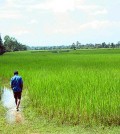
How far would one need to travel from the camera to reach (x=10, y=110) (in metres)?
10.8

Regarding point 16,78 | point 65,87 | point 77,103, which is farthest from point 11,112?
point 77,103

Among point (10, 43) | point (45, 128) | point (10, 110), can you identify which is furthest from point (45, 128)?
point (10, 43)

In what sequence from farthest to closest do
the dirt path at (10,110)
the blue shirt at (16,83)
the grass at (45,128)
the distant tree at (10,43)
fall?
the distant tree at (10,43) → the blue shirt at (16,83) → the dirt path at (10,110) → the grass at (45,128)

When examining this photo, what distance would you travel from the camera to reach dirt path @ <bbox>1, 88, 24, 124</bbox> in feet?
30.9

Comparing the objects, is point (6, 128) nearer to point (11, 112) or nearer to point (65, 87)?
point (11, 112)

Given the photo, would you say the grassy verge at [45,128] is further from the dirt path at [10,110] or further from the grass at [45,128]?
the dirt path at [10,110]

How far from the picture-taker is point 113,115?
827 centimetres

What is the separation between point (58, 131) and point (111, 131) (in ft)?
3.62

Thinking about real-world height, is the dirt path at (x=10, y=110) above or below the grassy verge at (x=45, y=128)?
below

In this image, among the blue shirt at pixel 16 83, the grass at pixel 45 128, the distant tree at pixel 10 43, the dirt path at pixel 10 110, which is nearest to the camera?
the grass at pixel 45 128

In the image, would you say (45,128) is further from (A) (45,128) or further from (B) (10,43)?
(B) (10,43)

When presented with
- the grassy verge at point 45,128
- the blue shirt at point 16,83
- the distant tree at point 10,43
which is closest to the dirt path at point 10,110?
the grassy verge at point 45,128

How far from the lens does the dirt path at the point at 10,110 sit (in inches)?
371

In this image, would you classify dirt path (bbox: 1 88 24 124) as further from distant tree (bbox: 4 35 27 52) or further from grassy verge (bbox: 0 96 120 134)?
distant tree (bbox: 4 35 27 52)
